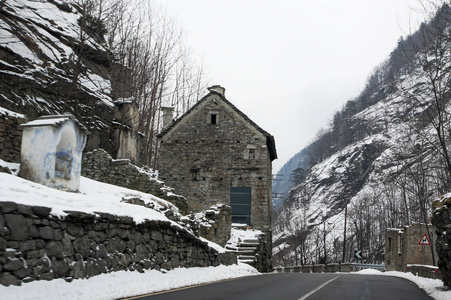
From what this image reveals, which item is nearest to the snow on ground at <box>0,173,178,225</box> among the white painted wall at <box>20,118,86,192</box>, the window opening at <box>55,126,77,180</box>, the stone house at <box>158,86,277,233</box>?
the window opening at <box>55,126,77,180</box>

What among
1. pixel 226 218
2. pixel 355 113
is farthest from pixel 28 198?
pixel 355 113

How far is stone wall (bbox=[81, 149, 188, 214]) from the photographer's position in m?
19.8

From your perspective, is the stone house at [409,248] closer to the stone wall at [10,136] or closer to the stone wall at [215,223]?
the stone wall at [215,223]

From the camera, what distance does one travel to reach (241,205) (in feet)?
99.7

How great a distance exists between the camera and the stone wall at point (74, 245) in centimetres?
739

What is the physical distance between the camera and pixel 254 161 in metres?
31.1

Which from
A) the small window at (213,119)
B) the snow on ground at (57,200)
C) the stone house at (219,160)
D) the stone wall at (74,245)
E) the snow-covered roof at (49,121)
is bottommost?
the stone wall at (74,245)

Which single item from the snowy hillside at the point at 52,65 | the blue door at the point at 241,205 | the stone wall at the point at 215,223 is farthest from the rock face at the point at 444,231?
the blue door at the point at 241,205

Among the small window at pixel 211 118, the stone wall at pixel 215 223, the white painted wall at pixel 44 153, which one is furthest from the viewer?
the small window at pixel 211 118

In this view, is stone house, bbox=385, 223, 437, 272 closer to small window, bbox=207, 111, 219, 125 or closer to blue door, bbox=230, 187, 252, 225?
blue door, bbox=230, 187, 252, 225

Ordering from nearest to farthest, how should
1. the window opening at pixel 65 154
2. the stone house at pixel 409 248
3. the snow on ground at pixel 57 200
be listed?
the snow on ground at pixel 57 200, the window opening at pixel 65 154, the stone house at pixel 409 248

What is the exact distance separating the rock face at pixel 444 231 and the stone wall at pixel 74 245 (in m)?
7.43

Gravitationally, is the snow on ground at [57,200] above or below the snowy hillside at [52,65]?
below

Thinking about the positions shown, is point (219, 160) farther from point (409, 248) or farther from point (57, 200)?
point (57, 200)
